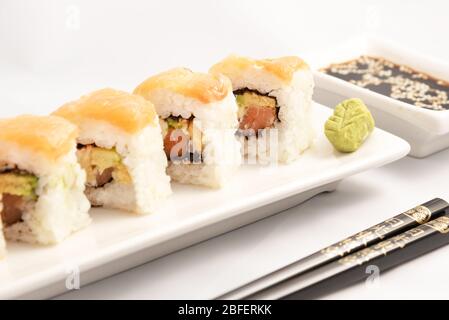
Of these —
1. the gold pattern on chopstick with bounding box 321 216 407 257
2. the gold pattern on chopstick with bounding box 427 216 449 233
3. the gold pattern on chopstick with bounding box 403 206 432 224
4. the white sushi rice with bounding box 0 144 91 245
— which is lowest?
the gold pattern on chopstick with bounding box 427 216 449 233

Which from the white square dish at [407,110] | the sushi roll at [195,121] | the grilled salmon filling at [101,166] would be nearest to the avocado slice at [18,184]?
the grilled salmon filling at [101,166]

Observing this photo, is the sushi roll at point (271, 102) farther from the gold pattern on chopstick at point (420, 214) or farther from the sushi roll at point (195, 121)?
the gold pattern on chopstick at point (420, 214)

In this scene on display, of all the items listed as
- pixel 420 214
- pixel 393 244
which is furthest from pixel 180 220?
pixel 420 214

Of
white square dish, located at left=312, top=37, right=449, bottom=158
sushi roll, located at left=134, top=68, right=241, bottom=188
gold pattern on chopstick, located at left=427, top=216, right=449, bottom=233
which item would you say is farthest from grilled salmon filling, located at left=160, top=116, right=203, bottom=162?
white square dish, located at left=312, top=37, right=449, bottom=158

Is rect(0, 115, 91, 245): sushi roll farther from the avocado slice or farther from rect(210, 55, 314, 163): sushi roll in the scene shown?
rect(210, 55, 314, 163): sushi roll

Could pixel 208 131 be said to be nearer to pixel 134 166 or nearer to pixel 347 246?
pixel 134 166

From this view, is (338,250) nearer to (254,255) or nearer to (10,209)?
(254,255)

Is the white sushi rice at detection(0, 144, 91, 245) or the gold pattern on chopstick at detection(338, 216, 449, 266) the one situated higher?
the white sushi rice at detection(0, 144, 91, 245)
